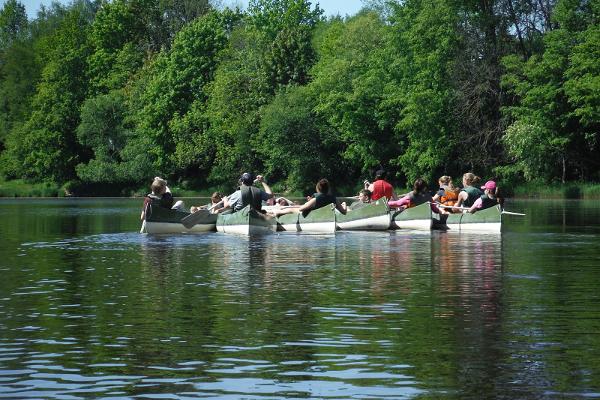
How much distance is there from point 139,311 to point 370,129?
210 feet

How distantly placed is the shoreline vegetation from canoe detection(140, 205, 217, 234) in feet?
111

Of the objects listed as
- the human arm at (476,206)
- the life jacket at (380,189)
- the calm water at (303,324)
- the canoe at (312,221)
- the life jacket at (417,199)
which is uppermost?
the life jacket at (380,189)

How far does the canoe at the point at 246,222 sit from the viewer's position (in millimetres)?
33062

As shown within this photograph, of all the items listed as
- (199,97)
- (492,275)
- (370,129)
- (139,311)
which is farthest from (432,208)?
(199,97)

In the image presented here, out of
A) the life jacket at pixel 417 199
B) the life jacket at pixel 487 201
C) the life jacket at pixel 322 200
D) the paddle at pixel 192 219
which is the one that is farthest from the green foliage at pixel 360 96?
the life jacket at pixel 487 201

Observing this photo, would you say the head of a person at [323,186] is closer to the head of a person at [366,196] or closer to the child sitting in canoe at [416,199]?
the child sitting in canoe at [416,199]

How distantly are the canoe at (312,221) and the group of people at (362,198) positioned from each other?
0.21m

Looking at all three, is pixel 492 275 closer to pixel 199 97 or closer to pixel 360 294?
pixel 360 294

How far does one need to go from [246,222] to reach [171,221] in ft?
7.60

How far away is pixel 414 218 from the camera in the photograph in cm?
3450

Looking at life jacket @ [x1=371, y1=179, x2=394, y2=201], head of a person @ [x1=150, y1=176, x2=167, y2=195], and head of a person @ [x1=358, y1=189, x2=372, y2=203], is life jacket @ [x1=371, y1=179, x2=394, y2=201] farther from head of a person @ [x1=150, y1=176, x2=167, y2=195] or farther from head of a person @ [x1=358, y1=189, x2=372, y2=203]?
head of a person @ [x1=150, y1=176, x2=167, y2=195]

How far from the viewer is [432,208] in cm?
3469

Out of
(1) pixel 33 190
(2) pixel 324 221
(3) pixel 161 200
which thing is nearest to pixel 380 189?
(2) pixel 324 221

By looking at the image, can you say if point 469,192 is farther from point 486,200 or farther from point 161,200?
point 161,200
